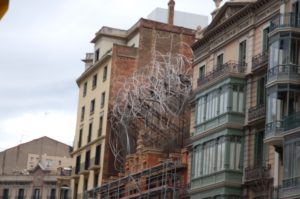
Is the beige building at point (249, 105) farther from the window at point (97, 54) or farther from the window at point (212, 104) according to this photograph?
the window at point (97, 54)

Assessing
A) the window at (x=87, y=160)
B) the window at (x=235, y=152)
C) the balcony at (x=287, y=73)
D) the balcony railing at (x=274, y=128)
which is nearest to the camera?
the balcony railing at (x=274, y=128)

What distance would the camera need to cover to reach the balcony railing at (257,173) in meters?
34.0

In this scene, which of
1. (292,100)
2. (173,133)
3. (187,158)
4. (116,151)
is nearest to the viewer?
(292,100)

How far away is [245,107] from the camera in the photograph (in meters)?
37.5

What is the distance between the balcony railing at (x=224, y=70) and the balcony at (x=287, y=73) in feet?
17.0

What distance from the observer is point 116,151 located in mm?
60594

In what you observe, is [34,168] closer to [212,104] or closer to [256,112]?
[212,104]

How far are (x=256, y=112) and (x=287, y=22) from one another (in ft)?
17.5

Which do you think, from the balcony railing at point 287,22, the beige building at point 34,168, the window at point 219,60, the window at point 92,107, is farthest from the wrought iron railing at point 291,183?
the beige building at point 34,168

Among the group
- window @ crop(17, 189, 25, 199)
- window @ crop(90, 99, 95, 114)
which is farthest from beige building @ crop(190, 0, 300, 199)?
window @ crop(17, 189, 25, 199)

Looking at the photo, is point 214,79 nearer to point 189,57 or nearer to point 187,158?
point 187,158

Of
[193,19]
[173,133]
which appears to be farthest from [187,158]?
[193,19]

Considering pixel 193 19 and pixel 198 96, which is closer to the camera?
pixel 198 96

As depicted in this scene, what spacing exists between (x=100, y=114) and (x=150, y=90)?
27.7 ft
